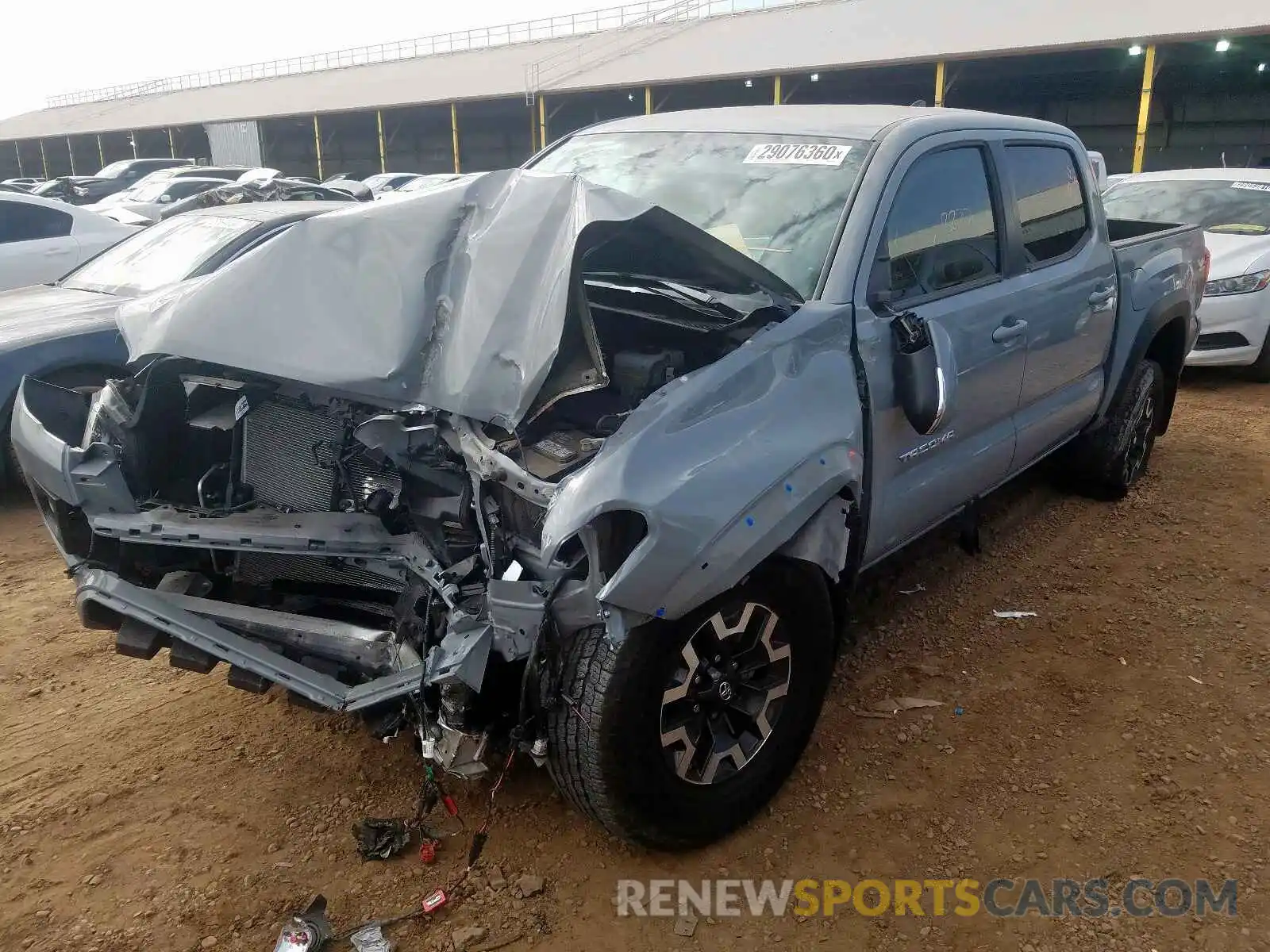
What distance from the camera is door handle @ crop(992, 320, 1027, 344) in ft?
11.5

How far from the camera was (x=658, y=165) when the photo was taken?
3.61m

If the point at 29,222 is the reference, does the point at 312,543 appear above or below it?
below

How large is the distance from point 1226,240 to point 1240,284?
1.87 feet

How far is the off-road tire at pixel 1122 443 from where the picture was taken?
495 centimetres

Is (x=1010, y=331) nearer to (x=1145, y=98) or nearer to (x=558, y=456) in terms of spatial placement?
(x=558, y=456)

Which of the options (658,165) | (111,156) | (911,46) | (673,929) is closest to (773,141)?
(658,165)

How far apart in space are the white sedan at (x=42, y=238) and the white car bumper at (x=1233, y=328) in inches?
361

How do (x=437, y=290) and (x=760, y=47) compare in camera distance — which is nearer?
(x=437, y=290)

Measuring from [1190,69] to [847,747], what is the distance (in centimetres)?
Answer: 2646

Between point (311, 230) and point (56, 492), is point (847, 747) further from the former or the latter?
point (56, 492)

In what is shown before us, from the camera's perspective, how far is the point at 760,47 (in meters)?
22.9

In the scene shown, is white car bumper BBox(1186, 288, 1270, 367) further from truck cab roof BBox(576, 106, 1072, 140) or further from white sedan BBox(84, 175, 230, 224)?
white sedan BBox(84, 175, 230, 224)

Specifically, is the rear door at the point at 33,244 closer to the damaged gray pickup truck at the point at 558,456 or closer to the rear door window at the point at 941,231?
the damaged gray pickup truck at the point at 558,456

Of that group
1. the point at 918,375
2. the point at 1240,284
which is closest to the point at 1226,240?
the point at 1240,284
